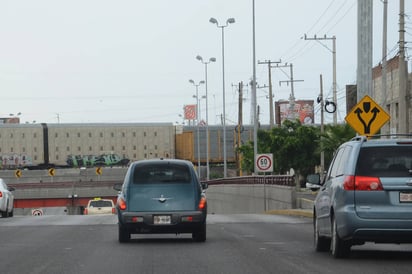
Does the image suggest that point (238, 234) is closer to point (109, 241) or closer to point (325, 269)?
point (109, 241)

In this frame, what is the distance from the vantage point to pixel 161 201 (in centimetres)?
1723

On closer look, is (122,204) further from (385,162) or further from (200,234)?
(385,162)

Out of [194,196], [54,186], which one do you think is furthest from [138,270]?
[54,186]

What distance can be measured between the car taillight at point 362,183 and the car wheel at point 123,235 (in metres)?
5.99

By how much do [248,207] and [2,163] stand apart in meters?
51.9

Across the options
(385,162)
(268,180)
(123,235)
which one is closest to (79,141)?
(268,180)

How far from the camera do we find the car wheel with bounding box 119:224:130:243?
1738 centimetres

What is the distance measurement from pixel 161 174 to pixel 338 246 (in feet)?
17.0

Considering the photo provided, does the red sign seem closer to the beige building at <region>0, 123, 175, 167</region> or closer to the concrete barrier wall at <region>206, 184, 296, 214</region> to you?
the beige building at <region>0, 123, 175, 167</region>

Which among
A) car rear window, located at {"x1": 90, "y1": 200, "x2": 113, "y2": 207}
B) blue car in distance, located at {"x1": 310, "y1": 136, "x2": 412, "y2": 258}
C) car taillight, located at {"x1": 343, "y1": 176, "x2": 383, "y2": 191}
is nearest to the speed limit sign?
car rear window, located at {"x1": 90, "y1": 200, "x2": 113, "y2": 207}

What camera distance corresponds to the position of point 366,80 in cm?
2438

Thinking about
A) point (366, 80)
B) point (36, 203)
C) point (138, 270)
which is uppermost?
point (366, 80)

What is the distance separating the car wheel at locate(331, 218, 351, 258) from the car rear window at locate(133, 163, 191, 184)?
15.2 feet

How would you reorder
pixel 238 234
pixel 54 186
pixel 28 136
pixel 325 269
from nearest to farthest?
pixel 325 269, pixel 238 234, pixel 54 186, pixel 28 136
